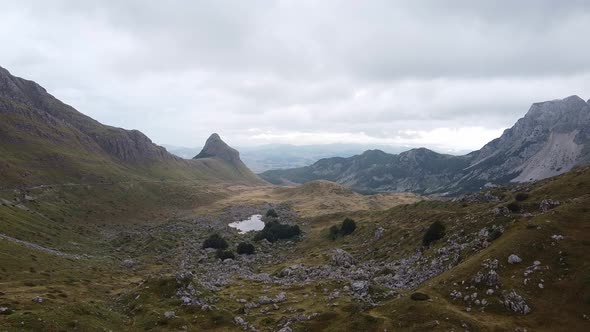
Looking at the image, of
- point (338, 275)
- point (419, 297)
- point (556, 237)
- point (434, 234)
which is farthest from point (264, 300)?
point (556, 237)

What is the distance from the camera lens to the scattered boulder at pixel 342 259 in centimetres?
8681

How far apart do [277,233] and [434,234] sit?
7138 cm

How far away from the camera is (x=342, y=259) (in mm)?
88000

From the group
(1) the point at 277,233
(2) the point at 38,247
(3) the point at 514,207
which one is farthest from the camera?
(1) the point at 277,233

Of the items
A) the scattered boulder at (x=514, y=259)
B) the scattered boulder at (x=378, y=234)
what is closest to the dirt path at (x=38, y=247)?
the scattered boulder at (x=378, y=234)

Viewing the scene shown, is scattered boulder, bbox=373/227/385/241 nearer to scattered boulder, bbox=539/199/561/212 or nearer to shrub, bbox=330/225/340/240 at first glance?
shrub, bbox=330/225/340/240

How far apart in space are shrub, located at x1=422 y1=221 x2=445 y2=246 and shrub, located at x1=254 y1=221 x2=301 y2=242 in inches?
2650

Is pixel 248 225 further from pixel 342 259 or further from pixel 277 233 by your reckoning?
pixel 342 259

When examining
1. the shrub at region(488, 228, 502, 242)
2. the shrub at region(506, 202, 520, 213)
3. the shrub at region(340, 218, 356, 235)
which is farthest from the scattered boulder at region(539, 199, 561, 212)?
the shrub at region(340, 218, 356, 235)

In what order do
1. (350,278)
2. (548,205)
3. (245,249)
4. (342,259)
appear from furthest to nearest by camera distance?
(245,249)
(342,259)
(350,278)
(548,205)

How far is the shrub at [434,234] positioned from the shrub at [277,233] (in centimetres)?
6731

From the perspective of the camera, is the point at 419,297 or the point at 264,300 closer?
the point at 419,297

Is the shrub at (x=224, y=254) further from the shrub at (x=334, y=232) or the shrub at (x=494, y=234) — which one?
the shrub at (x=494, y=234)

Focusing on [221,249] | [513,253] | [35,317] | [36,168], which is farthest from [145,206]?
[513,253]
